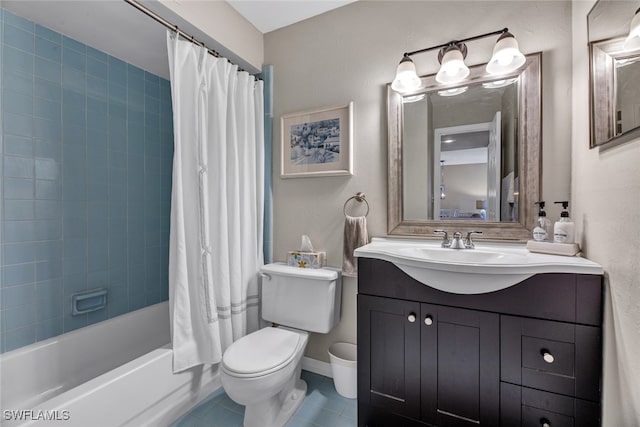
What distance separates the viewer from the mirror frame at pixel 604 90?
880 millimetres

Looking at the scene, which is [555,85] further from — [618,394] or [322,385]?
[322,385]

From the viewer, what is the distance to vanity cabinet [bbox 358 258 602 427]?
38.4 inches

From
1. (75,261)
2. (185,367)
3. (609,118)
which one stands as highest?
(609,118)

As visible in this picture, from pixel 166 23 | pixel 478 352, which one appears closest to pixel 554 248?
pixel 478 352

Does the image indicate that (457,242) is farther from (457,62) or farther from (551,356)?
(457,62)

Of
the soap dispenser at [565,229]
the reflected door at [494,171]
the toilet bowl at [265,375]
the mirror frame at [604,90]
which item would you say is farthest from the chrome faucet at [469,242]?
the toilet bowl at [265,375]

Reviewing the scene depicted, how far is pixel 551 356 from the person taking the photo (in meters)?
0.99

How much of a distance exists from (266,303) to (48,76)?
1.97 meters

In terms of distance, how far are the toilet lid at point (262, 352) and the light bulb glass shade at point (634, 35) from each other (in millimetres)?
1761

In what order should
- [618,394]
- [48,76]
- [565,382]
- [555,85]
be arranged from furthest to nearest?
[48,76] < [555,85] < [565,382] < [618,394]

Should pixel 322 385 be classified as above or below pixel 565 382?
below

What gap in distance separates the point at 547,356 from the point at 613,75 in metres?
1.02

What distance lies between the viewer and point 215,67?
1.67m

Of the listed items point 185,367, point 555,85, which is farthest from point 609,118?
point 185,367
